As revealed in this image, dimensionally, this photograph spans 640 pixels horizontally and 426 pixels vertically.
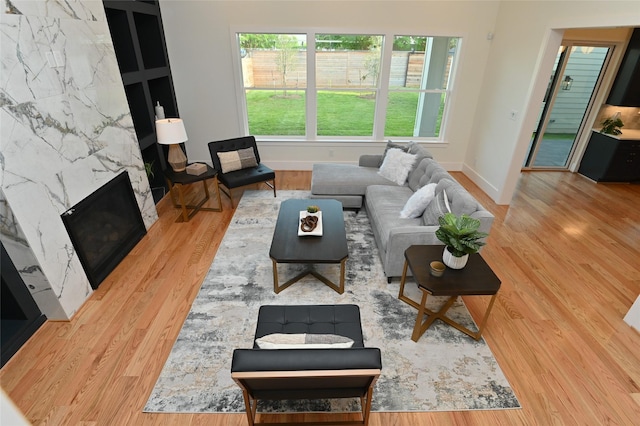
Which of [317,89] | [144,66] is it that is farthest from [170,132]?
[317,89]

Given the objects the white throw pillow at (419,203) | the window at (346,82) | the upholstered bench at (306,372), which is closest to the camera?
the upholstered bench at (306,372)

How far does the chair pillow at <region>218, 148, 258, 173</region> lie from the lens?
178 inches

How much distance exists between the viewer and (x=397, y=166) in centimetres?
424

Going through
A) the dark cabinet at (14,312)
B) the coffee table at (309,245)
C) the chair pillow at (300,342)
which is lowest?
the dark cabinet at (14,312)

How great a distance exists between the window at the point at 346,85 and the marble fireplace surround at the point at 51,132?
8.14 feet

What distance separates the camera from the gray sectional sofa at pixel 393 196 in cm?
283

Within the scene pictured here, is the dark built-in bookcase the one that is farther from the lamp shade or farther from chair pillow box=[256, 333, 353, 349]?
chair pillow box=[256, 333, 353, 349]

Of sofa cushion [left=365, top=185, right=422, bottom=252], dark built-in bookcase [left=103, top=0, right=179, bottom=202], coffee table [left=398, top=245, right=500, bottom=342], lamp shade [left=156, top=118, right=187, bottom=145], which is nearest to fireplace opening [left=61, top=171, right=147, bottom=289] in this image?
lamp shade [left=156, top=118, right=187, bottom=145]

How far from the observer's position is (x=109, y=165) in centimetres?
331

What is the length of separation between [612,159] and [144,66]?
24.2ft

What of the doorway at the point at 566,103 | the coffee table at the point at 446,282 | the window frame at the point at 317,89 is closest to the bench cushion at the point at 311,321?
the coffee table at the point at 446,282

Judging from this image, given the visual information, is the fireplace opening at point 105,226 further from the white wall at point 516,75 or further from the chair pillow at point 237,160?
the white wall at point 516,75

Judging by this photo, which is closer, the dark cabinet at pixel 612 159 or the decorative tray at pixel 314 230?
the decorative tray at pixel 314 230

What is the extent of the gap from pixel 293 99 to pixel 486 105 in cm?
319
